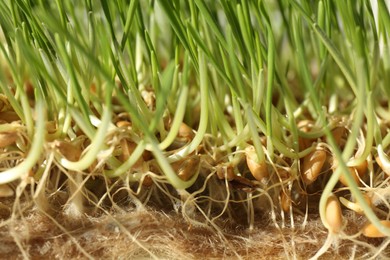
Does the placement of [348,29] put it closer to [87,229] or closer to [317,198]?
[317,198]

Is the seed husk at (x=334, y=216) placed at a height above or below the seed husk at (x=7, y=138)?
below

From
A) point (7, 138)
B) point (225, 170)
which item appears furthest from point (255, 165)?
point (7, 138)

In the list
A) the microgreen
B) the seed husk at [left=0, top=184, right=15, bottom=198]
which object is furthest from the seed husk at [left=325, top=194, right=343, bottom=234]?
the seed husk at [left=0, top=184, right=15, bottom=198]

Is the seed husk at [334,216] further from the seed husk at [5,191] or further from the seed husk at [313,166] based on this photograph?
the seed husk at [5,191]

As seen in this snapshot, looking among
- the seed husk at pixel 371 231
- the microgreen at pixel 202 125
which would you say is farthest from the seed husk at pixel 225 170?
the seed husk at pixel 371 231

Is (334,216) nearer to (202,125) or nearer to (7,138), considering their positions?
(202,125)

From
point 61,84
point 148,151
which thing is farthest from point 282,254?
point 61,84
